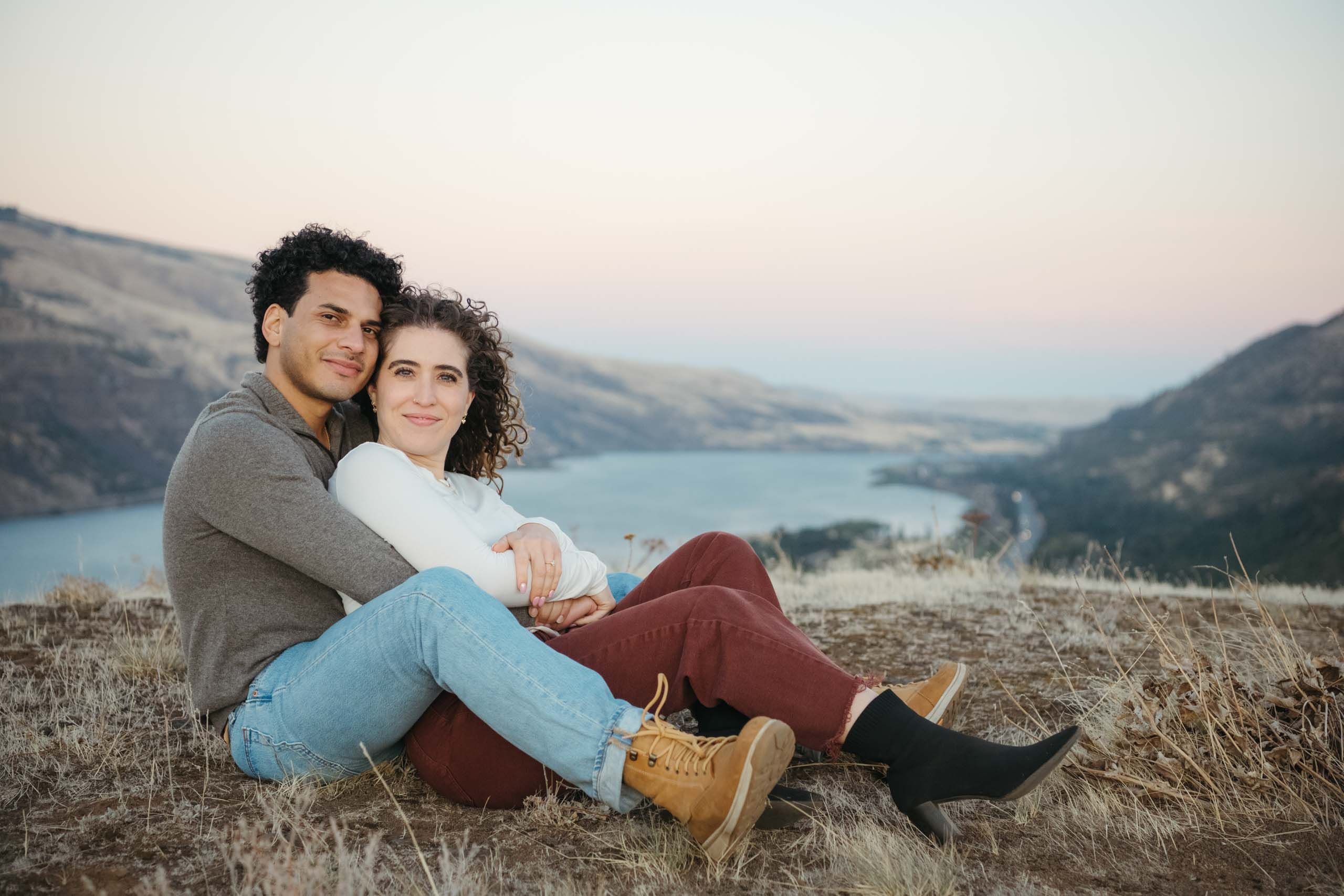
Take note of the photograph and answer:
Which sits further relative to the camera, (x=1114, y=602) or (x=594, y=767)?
(x=1114, y=602)

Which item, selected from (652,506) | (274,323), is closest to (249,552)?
(274,323)

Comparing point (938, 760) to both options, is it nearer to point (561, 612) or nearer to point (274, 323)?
point (561, 612)

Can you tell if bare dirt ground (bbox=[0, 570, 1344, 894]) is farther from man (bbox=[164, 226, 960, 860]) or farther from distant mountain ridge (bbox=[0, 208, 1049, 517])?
distant mountain ridge (bbox=[0, 208, 1049, 517])

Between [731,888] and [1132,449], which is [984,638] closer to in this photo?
[731,888]

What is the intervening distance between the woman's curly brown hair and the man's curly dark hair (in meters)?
0.14

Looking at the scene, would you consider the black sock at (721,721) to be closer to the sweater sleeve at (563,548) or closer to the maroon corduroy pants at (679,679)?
the maroon corduroy pants at (679,679)

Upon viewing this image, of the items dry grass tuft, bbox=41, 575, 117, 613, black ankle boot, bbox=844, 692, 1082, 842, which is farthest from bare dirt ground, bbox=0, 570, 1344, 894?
dry grass tuft, bbox=41, 575, 117, 613

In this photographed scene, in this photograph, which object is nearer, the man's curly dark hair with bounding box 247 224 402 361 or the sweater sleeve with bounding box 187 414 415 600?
the sweater sleeve with bounding box 187 414 415 600

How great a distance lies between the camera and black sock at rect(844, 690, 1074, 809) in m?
2.15

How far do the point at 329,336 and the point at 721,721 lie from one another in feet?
6.49

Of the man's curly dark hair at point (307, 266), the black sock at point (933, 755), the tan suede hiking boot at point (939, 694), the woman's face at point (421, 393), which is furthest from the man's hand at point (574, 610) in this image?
the man's curly dark hair at point (307, 266)

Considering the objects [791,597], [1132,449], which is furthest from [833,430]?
[791,597]

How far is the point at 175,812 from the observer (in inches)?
93.6

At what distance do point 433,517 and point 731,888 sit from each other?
4.60ft
